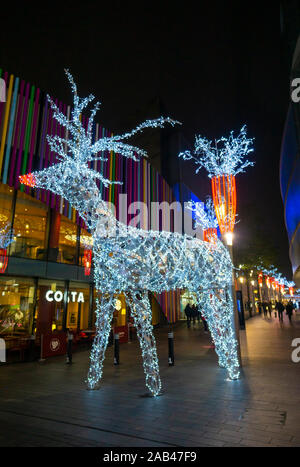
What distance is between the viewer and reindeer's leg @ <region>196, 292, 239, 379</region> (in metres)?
6.51

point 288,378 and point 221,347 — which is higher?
point 221,347

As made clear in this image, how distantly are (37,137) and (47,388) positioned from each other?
9.89m

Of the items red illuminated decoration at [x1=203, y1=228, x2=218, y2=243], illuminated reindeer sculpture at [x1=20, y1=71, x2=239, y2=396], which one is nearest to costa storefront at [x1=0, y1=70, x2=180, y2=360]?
illuminated reindeer sculpture at [x1=20, y1=71, x2=239, y2=396]

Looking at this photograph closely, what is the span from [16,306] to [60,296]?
102 inches

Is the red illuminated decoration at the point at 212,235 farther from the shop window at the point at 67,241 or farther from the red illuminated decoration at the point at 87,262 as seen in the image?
the shop window at the point at 67,241

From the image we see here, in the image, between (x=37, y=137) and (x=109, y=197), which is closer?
(x=37, y=137)

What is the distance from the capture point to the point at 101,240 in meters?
5.63

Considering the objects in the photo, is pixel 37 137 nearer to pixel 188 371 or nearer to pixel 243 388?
pixel 188 371

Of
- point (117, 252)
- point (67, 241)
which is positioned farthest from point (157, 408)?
point (67, 241)

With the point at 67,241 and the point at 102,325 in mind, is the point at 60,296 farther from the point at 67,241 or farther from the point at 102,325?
the point at 102,325

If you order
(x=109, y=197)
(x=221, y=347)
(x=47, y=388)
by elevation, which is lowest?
(x=47, y=388)

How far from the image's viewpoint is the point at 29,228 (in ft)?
47.1

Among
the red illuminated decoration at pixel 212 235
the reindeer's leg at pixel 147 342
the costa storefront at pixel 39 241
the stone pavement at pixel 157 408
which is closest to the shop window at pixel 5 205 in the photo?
the costa storefront at pixel 39 241

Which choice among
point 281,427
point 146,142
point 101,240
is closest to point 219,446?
point 281,427
